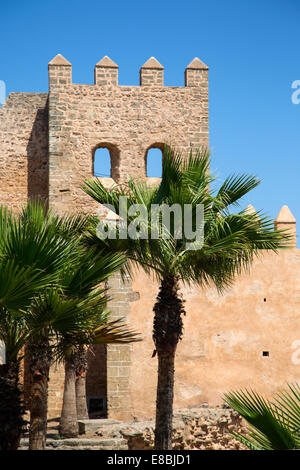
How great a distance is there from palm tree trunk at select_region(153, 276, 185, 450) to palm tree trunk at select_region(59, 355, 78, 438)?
375 cm

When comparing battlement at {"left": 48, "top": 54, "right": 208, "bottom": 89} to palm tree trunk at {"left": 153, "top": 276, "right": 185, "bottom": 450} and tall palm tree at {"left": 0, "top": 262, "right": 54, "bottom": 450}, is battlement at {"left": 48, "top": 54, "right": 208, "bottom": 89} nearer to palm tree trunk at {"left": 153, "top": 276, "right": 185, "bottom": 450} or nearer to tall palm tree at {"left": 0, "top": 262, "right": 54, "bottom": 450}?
palm tree trunk at {"left": 153, "top": 276, "right": 185, "bottom": 450}

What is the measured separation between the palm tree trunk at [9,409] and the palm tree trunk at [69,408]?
5074mm

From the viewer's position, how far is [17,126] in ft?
62.7

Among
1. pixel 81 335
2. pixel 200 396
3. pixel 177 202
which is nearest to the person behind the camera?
pixel 81 335

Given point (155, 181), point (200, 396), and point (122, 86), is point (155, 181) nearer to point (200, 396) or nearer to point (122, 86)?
point (122, 86)

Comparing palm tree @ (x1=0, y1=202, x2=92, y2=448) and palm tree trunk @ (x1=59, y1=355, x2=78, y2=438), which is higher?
palm tree @ (x1=0, y1=202, x2=92, y2=448)

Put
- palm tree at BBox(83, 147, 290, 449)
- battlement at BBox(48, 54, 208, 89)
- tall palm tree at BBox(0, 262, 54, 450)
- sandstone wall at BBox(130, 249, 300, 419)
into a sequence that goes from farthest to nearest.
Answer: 1. battlement at BBox(48, 54, 208, 89)
2. sandstone wall at BBox(130, 249, 300, 419)
3. palm tree at BBox(83, 147, 290, 449)
4. tall palm tree at BBox(0, 262, 54, 450)

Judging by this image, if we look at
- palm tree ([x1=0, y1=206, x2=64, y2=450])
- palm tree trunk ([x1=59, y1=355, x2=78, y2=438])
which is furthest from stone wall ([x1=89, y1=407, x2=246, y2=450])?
palm tree ([x1=0, y1=206, x2=64, y2=450])

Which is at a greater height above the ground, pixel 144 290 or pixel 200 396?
pixel 144 290

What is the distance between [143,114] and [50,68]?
2.67 metres

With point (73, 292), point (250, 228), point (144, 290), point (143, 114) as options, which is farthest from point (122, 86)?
point (73, 292)

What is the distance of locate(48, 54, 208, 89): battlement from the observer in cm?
1816

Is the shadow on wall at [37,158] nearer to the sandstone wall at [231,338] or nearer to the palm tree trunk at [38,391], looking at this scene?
the sandstone wall at [231,338]
